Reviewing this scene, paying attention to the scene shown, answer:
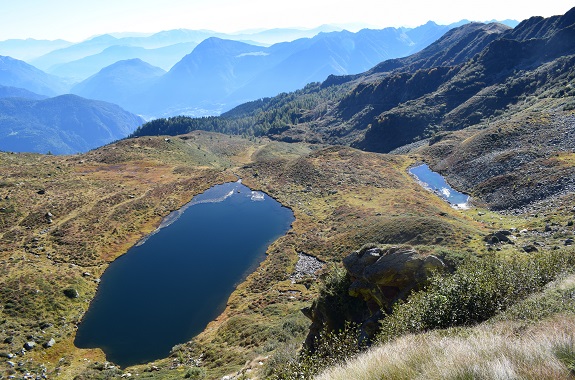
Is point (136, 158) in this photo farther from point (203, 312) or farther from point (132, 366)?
point (132, 366)

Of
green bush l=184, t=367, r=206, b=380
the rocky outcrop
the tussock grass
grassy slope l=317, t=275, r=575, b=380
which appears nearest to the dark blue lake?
green bush l=184, t=367, r=206, b=380

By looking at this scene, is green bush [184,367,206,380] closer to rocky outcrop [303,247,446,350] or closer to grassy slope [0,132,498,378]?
grassy slope [0,132,498,378]

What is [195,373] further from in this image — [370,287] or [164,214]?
[164,214]

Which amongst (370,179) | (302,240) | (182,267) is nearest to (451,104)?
(370,179)

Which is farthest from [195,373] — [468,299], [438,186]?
[438,186]

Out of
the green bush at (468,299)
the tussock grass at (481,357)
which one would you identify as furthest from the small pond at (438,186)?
the tussock grass at (481,357)

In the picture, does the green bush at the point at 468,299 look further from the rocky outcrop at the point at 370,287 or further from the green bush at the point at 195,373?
the green bush at the point at 195,373
